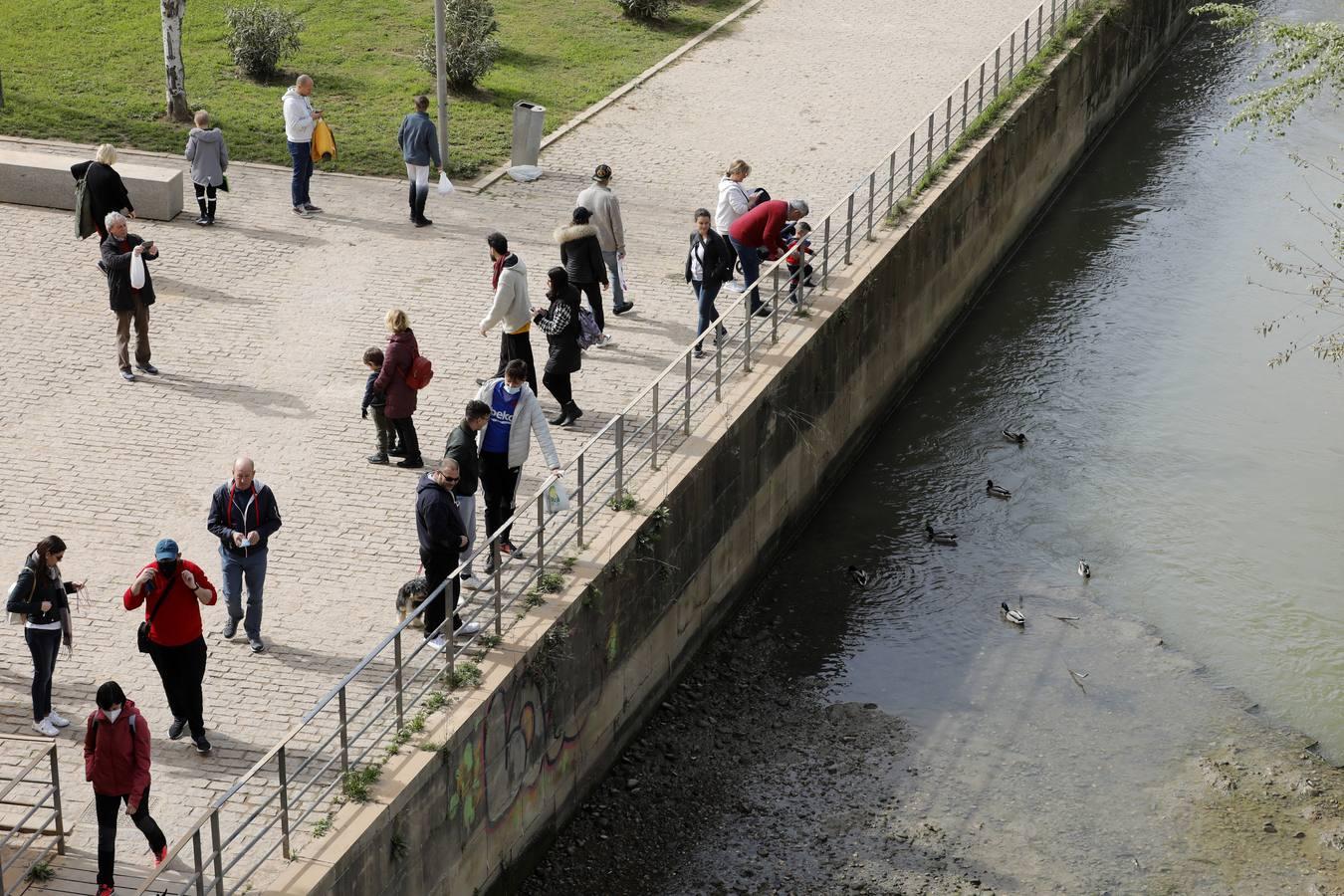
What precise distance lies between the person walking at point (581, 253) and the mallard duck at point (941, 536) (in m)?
4.07

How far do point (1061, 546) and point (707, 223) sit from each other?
4.84m

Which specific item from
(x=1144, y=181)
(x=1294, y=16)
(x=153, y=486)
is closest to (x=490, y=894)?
(x=153, y=486)

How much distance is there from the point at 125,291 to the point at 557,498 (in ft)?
18.4

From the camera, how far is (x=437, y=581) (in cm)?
1218

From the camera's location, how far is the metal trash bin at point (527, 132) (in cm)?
2206

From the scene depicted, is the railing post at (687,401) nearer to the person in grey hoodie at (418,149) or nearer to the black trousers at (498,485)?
the black trousers at (498,485)

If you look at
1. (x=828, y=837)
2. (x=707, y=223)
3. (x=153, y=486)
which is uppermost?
A: (x=707, y=223)

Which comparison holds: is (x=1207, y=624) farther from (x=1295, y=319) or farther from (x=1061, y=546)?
(x=1295, y=319)

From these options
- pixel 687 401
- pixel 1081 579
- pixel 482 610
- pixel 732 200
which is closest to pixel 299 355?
pixel 687 401

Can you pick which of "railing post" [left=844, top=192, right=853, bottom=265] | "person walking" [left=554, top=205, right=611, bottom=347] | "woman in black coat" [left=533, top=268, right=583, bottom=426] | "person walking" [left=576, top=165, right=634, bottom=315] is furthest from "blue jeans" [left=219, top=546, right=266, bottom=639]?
"railing post" [left=844, top=192, right=853, bottom=265]

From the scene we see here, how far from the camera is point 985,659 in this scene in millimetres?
16078

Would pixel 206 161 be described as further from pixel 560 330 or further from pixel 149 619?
pixel 149 619

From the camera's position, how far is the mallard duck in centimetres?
1797

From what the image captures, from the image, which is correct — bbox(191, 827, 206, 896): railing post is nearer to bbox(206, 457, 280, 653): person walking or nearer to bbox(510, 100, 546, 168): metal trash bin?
bbox(206, 457, 280, 653): person walking
